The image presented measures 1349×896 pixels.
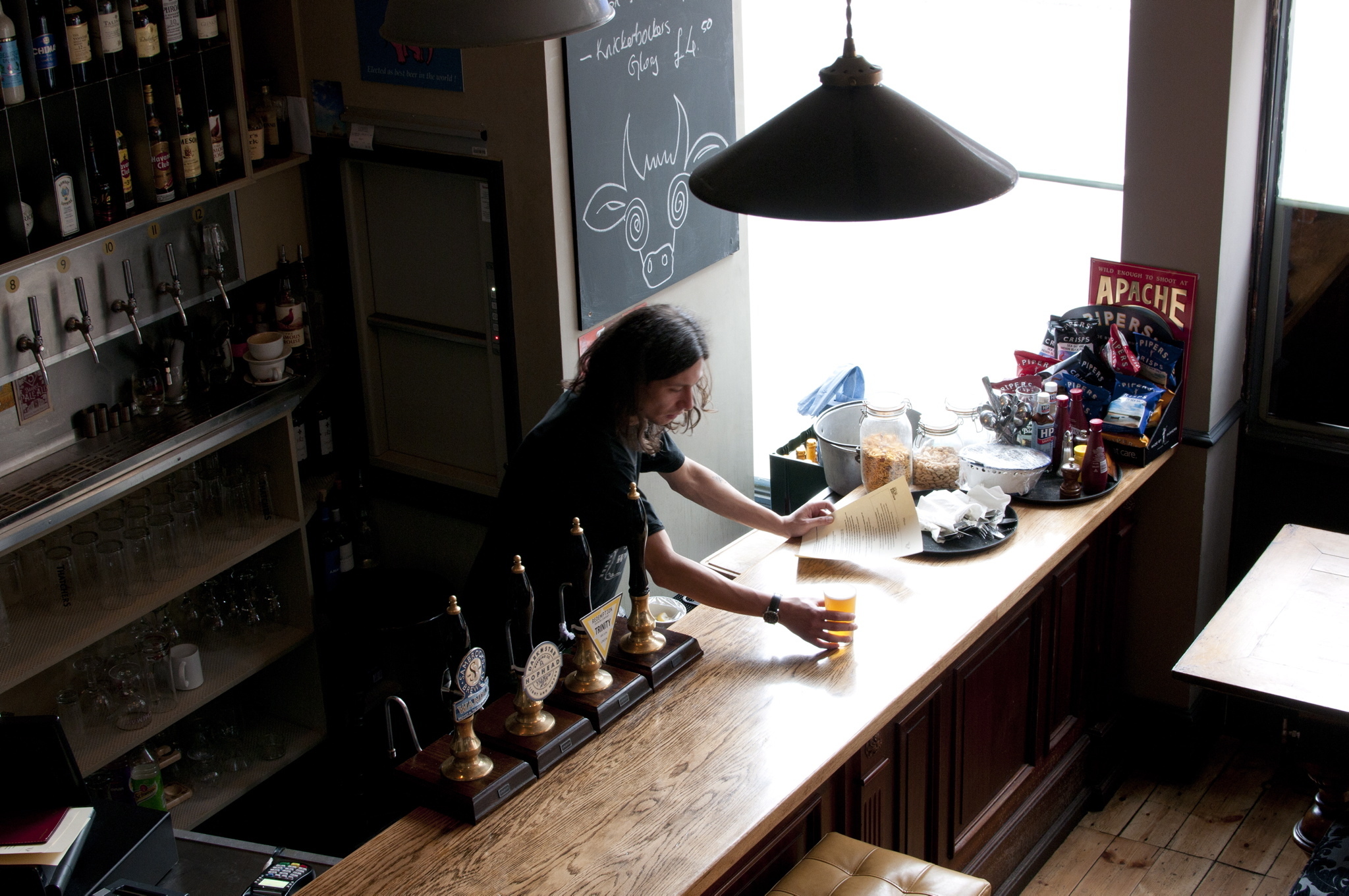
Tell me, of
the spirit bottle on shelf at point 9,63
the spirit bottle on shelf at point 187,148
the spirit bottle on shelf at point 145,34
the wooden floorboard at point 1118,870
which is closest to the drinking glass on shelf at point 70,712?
the spirit bottle on shelf at point 187,148

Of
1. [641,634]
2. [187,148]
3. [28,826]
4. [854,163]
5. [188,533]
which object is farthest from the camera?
[188,533]

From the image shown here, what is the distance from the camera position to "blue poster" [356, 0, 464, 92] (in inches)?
152

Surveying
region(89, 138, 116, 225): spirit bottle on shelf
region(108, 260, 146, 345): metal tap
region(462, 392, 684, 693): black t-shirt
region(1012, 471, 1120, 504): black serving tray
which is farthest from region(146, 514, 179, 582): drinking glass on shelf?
region(1012, 471, 1120, 504): black serving tray

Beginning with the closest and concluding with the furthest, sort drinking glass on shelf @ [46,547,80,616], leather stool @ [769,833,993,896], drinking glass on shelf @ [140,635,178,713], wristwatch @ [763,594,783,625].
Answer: leather stool @ [769,833,993,896] → wristwatch @ [763,594,783,625] → drinking glass on shelf @ [46,547,80,616] → drinking glass on shelf @ [140,635,178,713]

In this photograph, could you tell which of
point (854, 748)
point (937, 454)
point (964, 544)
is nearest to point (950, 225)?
point (937, 454)

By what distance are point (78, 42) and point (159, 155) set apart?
1.28 ft

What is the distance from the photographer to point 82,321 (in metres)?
3.67

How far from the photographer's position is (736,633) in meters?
2.97

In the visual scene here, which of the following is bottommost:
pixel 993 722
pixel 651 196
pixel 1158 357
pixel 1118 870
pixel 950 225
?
pixel 1118 870

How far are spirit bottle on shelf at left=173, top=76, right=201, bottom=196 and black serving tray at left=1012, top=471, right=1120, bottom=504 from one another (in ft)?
8.21

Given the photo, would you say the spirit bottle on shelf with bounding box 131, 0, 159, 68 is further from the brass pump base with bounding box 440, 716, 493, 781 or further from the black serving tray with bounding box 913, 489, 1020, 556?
the black serving tray with bounding box 913, 489, 1020, 556

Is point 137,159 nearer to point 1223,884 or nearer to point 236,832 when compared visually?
point 236,832

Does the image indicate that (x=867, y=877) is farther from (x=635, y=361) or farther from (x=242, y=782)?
(x=242, y=782)

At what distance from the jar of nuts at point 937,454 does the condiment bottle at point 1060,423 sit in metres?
0.25
